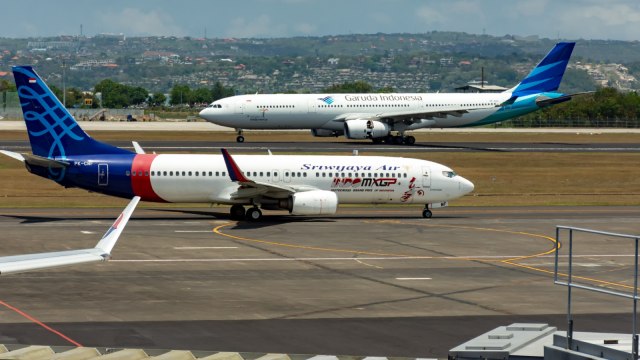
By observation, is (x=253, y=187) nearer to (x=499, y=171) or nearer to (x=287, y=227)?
(x=287, y=227)

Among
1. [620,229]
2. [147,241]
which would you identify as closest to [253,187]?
[147,241]

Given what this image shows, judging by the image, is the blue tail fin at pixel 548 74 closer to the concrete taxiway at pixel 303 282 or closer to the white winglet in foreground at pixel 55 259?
the concrete taxiway at pixel 303 282

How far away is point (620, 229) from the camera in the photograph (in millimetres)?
59250

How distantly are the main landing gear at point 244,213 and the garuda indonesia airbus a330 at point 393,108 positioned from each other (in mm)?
52327

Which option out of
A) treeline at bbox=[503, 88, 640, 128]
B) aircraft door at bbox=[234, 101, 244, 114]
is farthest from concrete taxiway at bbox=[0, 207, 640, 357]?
treeline at bbox=[503, 88, 640, 128]

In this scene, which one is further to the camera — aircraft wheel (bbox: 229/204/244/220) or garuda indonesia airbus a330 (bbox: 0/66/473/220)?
aircraft wheel (bbox: 229/204/244/220)

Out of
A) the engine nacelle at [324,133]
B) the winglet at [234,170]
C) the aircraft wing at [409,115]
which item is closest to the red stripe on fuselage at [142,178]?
the winglet at [234,170]

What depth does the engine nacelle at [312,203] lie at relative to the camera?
193 ft

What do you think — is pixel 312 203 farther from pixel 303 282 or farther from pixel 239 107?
pixel 239 107

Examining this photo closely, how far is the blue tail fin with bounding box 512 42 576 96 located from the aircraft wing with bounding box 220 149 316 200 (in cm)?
6168

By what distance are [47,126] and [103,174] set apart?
3.90m

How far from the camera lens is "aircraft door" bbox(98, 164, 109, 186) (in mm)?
58469

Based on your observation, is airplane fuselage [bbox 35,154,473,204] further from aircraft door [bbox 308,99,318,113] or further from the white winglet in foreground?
aircraft door [bbox 308,99,318,113]

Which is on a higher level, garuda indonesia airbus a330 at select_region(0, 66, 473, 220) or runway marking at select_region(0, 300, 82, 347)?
garuda indonesia airbus a330 at select_region(0, 66, 473, 220)
